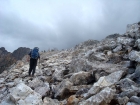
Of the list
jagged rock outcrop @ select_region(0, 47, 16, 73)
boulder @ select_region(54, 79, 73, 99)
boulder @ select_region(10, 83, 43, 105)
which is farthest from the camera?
jagged rock outcrop @ select_region(0, 47, 16, 73)

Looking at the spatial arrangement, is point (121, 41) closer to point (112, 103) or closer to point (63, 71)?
point (63, 71)

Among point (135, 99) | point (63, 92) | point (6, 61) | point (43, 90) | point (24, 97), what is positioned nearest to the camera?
point (135, 99)

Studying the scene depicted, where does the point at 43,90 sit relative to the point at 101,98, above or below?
above

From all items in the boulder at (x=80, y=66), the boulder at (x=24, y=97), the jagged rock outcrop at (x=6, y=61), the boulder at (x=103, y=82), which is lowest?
the boulder at (x=24, y=97)

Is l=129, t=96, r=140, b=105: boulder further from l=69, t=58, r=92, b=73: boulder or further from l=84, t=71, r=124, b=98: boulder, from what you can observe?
l=69, t=58, r=92, b=73: boulder

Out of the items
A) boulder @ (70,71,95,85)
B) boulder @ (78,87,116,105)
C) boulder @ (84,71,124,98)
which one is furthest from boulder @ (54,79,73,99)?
boulder @ (78,87,116,105)

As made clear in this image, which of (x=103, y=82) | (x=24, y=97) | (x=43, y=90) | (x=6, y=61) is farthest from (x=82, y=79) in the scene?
(x=6, y=61)

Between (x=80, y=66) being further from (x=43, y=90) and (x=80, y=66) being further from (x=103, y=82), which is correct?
(x=103, y=82)

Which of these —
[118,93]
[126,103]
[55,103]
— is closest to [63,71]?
[55,103]

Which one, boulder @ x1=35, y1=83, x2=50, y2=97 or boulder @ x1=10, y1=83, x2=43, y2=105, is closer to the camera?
boulder @ x1=10, y1=83, x2=43, y2=105

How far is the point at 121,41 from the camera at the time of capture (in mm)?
16734

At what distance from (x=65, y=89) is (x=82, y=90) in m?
0.95

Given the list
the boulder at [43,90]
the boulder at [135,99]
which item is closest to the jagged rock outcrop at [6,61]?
the boulder at [43,90]

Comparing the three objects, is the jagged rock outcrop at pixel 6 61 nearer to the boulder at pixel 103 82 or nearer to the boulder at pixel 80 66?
the boulder at pixel 80 66
